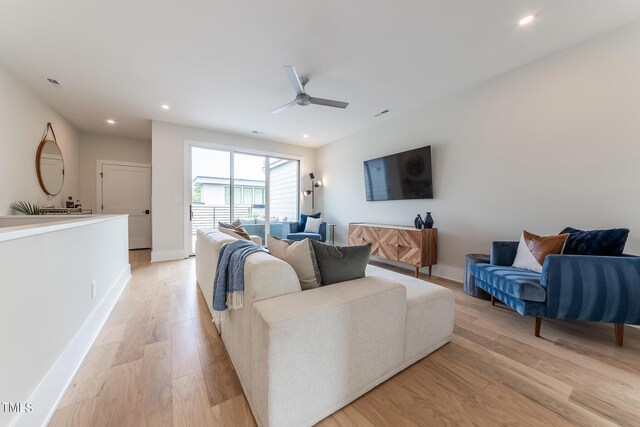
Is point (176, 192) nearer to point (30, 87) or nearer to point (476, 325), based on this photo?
point (30, 87)

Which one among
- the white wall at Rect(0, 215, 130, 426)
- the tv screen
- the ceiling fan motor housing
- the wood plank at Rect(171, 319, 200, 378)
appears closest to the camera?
the white wall at Rect(0, 215, 130, 426)

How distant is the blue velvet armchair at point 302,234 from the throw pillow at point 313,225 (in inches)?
2.7

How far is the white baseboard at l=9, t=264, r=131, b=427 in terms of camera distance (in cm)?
102

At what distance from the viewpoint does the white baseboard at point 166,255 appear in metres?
4.25

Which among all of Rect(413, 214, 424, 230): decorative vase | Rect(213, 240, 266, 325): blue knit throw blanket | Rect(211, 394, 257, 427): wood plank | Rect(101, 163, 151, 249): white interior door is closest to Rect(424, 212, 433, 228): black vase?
Rect(413, 214, 424, 230): decorative vase

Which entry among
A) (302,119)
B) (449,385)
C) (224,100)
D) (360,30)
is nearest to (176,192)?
(224,100)

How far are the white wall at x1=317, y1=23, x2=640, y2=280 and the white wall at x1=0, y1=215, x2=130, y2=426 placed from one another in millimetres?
3850

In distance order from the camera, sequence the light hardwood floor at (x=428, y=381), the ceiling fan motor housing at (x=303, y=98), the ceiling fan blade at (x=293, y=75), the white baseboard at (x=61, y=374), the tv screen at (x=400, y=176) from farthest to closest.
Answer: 1. the tv screen at (x=400, y=176)
2. the ceiling fan motor housing at (x=303, y=98)
3. the ceiling fan blade at (x=293, y=75)
4. the light hardwood floor at (x=428, y=381)
5. the white baseboard at (x=61, y=374)

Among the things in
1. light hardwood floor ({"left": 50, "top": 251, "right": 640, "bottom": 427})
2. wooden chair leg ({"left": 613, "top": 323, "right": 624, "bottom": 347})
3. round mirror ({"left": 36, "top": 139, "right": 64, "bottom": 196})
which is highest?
round mirror ({"left": 36, "top": 139, "right": 64, "bottom": 196})

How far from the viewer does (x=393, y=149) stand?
4.07 m

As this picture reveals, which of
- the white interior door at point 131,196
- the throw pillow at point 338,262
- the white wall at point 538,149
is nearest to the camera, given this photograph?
the throw pillow at point 338,262

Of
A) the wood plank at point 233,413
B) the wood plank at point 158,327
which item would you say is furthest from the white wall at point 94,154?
the wood plank at point 233,413

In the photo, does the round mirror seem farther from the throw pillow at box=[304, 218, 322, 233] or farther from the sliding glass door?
the throw pillow at box=[304, 218, 322, 233]

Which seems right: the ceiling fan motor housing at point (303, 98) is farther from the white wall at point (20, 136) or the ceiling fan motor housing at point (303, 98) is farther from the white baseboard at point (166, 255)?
the white baseboard at point (166, 255)
